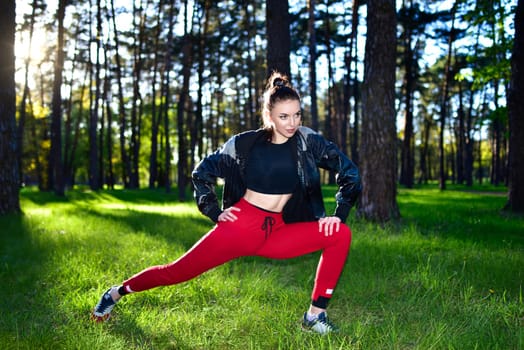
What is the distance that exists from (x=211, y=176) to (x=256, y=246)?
2.45 ft

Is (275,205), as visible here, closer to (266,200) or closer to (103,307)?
(266,200)

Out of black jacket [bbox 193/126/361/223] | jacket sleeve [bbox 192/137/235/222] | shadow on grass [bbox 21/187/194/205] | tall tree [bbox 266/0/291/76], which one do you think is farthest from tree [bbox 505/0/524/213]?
shadow on grass [bbox 21/187/194/205]

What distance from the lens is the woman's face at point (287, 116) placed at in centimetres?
355

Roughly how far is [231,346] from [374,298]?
1840 millimetres

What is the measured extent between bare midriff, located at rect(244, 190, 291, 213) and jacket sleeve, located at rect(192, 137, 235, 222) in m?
0.30

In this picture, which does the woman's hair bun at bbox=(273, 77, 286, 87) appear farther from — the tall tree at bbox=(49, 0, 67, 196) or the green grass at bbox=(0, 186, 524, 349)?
the tall tree at bbox=(49, 0, 67, 196)

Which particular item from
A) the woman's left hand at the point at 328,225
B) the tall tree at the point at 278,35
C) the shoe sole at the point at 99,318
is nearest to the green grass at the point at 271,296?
the shoe sole at the point at 99,318

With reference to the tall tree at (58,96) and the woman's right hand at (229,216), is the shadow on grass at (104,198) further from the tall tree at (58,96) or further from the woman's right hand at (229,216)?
the woman's right hand at (229,216)

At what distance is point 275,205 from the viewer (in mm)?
3795

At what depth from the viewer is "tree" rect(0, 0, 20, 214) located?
1121cm

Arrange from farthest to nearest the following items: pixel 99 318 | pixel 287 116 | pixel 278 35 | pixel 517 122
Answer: pixel 517 122 → pixel 278 35 → pixel 99 318 → pixel 287 116

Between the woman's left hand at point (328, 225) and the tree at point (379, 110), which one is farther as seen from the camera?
the tree at point (379, 110)

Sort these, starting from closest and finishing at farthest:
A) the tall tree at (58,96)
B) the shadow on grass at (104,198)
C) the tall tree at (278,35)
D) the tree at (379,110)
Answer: the tree at (379,110) < the tall tree at (278,35) < the shadow on grass at (104,198) < the tall tree at (58,96)

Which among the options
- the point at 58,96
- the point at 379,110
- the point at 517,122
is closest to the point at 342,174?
the point at 379,110
